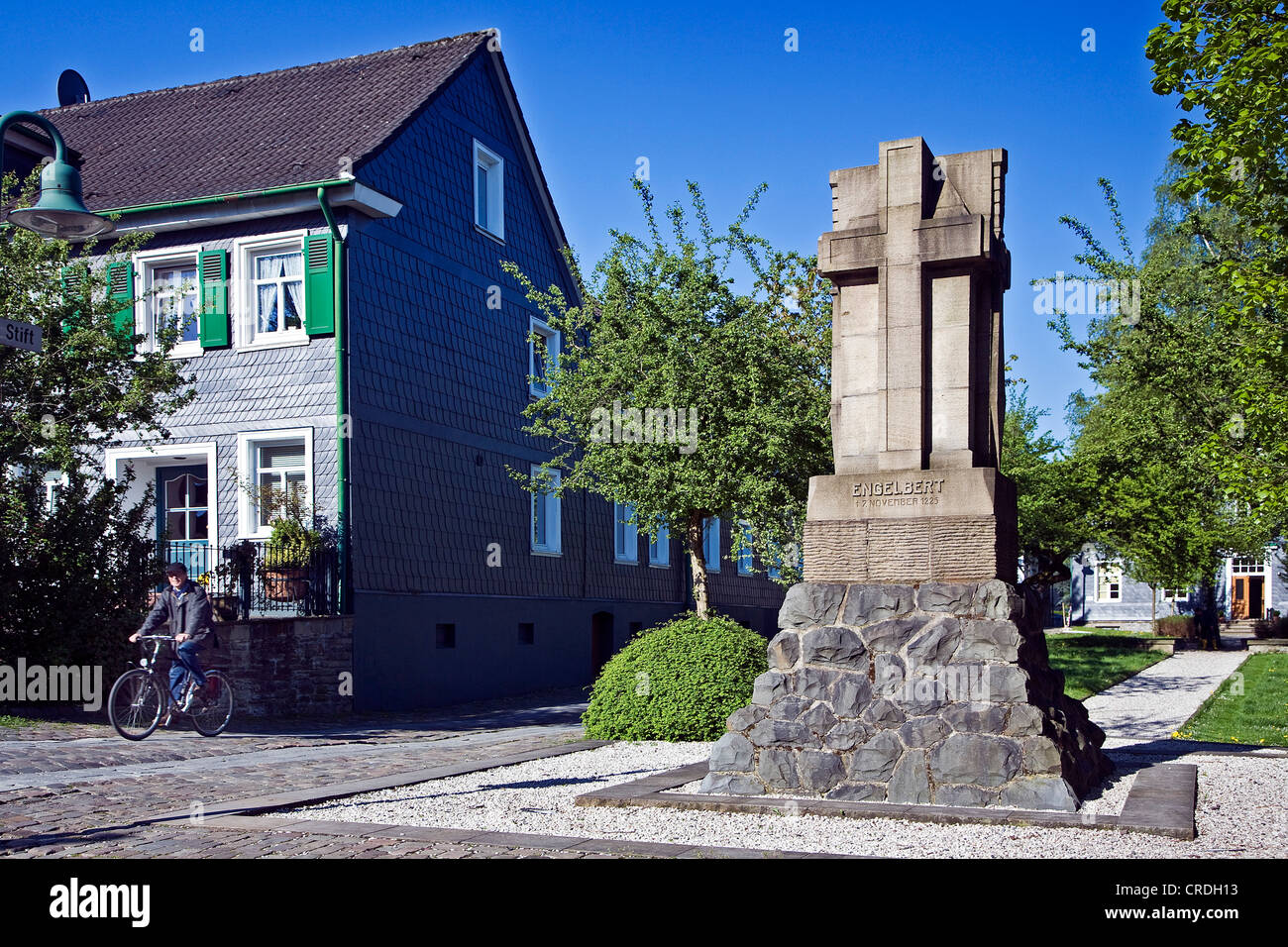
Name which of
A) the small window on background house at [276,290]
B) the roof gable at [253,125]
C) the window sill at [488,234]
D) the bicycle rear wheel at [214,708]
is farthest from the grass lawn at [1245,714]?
the window sill at [488,234]

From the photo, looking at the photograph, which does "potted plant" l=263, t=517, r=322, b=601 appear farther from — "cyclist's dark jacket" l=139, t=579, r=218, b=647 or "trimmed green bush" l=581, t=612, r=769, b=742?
"trimmed green bush" l=581, t=612, r=769, b=742

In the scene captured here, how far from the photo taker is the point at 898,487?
30.5ft

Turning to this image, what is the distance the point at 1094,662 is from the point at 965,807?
74.7 feet

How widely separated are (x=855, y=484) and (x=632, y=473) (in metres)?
7.86

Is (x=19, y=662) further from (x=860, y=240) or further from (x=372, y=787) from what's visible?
(x=860, y=240)

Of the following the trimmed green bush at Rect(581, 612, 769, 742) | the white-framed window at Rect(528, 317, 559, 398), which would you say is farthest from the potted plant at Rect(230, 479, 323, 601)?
the white-framed window at Rect(528, 317, 559, 398)

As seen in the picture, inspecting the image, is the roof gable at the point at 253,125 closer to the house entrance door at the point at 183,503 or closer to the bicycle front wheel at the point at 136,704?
the house entrance door at the point at 183,503

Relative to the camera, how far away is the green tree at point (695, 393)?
1683cm

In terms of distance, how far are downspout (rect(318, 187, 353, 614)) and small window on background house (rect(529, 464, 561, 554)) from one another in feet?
22.1

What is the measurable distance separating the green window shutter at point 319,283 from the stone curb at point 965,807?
11745 mm

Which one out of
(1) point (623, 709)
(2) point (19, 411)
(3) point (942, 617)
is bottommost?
(1) point (623, 709)

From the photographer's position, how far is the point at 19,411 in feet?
48.9

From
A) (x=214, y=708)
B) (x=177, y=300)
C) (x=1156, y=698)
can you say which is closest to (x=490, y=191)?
(x=177, y=300)
